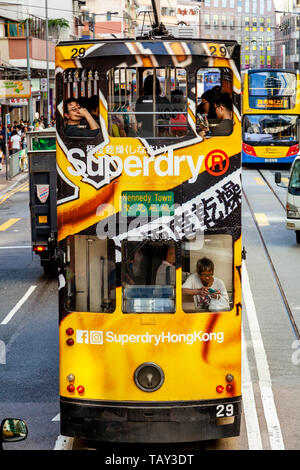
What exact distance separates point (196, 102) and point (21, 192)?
2848 centimetres

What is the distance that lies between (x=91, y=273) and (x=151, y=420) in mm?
1620

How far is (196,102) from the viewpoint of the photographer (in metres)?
9.02

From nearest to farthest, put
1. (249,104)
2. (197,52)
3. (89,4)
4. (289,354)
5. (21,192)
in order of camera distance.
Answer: (197,52)
(289,354)
(21,192)
(249,104)
(89,4)

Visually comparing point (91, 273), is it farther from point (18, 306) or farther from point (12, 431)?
point (18, 306)

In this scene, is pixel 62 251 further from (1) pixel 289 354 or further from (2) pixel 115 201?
(1) pixel 289 354

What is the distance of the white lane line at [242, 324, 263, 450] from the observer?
1057 cm

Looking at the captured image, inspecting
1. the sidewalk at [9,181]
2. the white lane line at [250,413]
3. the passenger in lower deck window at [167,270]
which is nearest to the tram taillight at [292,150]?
the sidewalk at [9,181]

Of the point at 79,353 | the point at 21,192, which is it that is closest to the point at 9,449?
the point at 79,353

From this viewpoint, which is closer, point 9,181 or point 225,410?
point 225,410

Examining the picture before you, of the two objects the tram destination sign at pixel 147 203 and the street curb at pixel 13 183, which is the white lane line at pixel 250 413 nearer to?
the tram destination sign at pixel 147 203

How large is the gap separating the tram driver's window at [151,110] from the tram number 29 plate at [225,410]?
2.82 meters

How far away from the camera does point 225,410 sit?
9.52 meters

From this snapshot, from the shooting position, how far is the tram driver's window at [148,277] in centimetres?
923

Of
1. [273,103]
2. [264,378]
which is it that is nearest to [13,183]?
[273,103]
